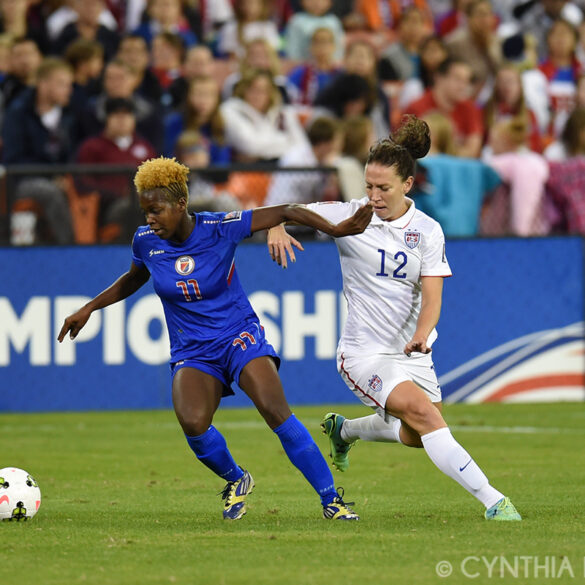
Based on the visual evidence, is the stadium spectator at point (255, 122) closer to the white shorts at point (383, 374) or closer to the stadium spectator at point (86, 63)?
the stadium spectator at point (86, 63)

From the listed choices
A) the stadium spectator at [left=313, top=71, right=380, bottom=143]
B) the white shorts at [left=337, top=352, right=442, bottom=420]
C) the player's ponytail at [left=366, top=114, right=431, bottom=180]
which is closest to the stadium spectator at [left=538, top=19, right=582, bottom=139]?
the stadium spectator at [left=313, top=71, right=380, bottom=143]

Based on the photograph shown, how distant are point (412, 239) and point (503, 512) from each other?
153cm

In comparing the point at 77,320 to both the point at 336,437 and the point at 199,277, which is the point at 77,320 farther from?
the point at 336,437

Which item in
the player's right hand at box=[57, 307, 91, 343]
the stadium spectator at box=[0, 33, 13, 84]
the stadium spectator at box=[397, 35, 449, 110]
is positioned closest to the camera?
the player's right hand at box=[57, 307, 91, 343]

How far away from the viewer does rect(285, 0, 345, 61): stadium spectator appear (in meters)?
17.4

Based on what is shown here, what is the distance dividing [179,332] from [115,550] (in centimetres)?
145

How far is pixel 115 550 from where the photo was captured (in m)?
6.18

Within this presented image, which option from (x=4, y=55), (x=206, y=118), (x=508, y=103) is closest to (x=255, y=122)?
(x=206, y=118)

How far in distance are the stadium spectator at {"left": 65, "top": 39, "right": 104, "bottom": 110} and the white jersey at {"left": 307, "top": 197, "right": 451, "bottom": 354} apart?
7.71m

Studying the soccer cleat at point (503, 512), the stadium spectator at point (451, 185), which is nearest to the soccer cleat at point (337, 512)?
the soccer cleat at point (503, 512)

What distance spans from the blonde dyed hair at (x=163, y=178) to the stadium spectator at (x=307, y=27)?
10.6 meters

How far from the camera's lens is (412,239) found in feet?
24.0

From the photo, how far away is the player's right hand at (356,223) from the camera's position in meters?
6.87

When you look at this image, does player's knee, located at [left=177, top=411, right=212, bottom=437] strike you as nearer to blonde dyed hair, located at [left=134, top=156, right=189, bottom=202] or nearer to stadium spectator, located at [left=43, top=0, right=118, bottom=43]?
blonde dyed hair, located at [left=134, top=156, right=189, bottom=202]
